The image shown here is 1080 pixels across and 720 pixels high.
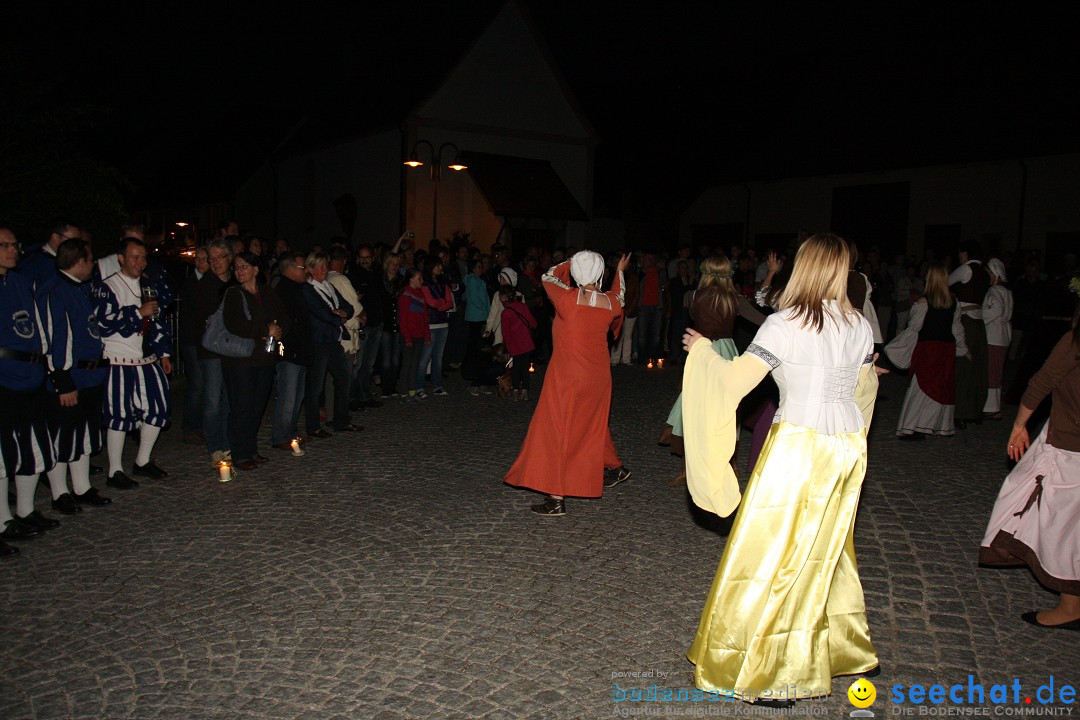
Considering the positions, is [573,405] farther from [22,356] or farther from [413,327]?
[413,327]

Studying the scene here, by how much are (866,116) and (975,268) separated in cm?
2281

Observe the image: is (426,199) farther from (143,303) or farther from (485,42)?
(143,303)

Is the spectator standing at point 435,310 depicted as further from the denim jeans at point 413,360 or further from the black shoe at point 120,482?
the black shoe at point 120,482

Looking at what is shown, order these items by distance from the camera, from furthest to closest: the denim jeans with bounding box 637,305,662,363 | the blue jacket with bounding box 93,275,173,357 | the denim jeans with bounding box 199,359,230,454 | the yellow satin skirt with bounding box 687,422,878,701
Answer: the denim jeans with bounding box 637,305,662,363
the denim jeans with bounding box 199,359,230,454
the blue jacket with bounding box 93,275,173,357
the yellow satin skirt with bounding box 687,422,878,701

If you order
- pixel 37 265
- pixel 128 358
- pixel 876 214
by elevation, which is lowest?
pixel 128 358

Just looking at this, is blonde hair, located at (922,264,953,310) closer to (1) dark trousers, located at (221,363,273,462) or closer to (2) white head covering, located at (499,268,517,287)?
(2) white head covering, located at (499,268,517,287)

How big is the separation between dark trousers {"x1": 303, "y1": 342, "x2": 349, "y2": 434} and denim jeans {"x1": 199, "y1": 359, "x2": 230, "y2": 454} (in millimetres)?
1114

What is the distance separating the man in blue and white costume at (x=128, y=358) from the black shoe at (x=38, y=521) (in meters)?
1.07

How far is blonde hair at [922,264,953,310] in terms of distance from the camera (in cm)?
978

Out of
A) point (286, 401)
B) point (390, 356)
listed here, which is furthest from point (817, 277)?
point (390, 356)

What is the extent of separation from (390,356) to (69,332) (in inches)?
229

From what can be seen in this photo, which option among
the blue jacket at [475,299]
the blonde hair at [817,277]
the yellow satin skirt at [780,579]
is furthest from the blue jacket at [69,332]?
the blue jacket at [475,299]

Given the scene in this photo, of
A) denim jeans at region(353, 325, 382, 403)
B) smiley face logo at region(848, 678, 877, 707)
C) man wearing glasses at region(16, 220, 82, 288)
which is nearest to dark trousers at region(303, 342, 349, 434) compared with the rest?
denim jeans at region(353, 325, 382, 403)

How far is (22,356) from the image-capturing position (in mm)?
5676
